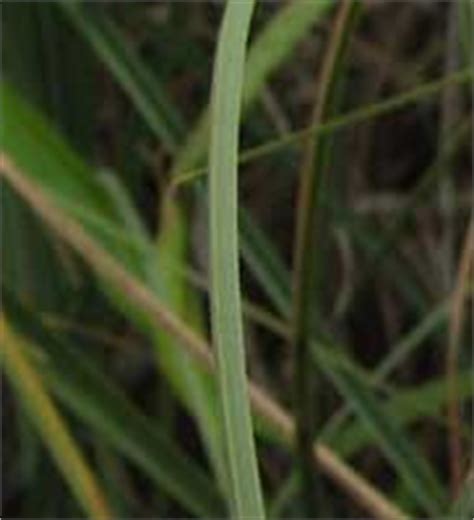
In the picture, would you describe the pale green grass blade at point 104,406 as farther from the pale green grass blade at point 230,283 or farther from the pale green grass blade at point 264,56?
the pale green grass blade at point 230,283

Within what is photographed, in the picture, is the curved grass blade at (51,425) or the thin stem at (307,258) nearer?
the thin stem at (307,258)

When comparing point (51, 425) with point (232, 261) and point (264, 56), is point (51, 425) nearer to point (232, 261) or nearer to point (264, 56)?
point (264, 56)

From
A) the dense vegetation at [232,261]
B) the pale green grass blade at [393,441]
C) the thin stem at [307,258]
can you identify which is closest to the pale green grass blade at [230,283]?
the dense vegetation at [232,261]

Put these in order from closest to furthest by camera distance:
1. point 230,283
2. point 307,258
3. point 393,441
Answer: point 230,283, point 307,258, point 393,441

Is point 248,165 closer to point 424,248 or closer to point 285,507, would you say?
point 424,248

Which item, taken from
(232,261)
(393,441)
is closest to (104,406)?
(393,441)

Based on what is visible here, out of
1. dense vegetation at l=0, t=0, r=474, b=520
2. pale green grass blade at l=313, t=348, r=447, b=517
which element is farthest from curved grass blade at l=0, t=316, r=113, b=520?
pale green grass blade at l=313, t=348, r=447, b=517

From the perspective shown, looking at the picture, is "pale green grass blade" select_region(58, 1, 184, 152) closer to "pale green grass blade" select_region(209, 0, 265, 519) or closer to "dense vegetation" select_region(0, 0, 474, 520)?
"dense vegetation" select_region(0, 0, 474, 520)
